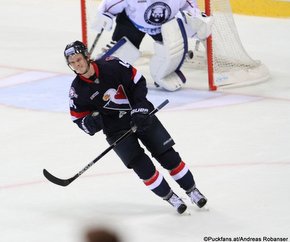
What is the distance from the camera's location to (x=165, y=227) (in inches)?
146

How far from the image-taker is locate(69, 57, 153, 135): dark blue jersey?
368 centimetres

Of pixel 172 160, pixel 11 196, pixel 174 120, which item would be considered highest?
pixel 172 160

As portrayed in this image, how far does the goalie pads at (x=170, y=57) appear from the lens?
6.01 meters

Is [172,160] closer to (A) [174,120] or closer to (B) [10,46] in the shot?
(A) [174,120]

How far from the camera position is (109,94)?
3.69 metres

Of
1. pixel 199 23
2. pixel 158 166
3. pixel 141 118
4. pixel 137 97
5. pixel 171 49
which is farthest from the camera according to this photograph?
pixel 171 49

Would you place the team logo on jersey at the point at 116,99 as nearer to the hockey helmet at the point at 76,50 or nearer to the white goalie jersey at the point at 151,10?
the hockey helmet at the point at 76,50

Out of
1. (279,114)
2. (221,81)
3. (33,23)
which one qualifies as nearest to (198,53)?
(221,81)

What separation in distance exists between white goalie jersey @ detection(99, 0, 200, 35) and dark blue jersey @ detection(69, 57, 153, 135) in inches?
90.3

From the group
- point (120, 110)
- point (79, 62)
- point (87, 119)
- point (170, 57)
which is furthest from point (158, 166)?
point (170, 57)

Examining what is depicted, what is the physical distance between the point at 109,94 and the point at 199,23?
92.6 inches

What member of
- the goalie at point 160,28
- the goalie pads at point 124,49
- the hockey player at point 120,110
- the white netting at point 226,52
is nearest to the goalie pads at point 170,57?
the goalie at point 160,28

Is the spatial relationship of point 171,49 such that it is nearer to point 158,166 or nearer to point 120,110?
point 158,166

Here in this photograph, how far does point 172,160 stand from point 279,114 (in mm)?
1898
